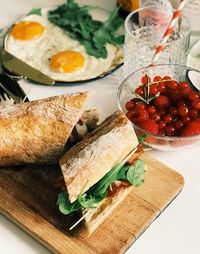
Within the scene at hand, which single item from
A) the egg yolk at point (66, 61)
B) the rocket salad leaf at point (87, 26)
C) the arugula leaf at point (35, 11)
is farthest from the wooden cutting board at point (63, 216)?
the arugula leaf at point (35, 11)

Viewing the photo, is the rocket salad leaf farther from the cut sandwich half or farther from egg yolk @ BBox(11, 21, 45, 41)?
the cut sandwich half

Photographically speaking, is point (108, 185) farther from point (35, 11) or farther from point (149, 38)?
point (35, 11)

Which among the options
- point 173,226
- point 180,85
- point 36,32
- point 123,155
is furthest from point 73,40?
point 173,226

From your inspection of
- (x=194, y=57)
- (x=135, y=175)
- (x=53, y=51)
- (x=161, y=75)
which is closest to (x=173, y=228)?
(x=135, y=175)

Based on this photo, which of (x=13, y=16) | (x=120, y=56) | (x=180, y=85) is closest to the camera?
(x=180, y=85)

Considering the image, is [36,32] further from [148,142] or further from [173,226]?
[173,226]

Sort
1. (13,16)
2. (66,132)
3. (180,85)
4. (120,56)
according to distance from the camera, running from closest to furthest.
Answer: (66,132) < (180,85) < (120,56) < (13,16)

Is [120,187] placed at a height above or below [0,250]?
above

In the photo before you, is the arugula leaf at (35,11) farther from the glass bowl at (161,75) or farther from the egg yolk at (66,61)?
the glass bowl at (161,75)
